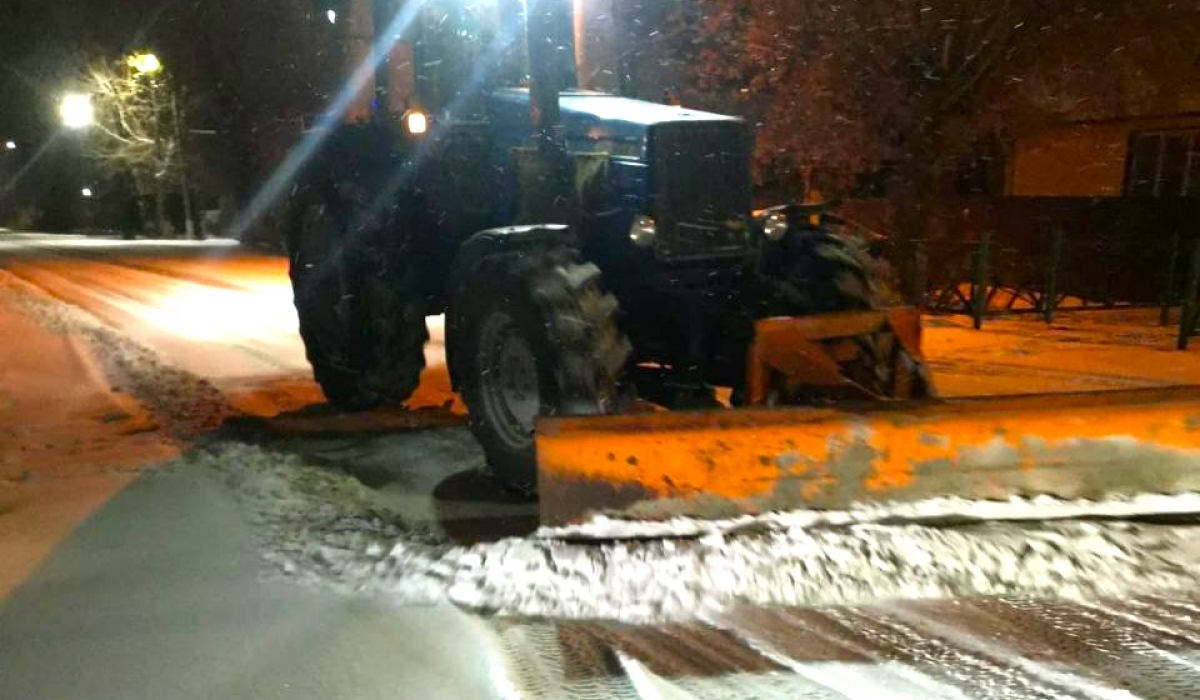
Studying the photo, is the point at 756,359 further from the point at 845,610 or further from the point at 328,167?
the point at 328,167

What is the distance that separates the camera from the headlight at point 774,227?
282 inches

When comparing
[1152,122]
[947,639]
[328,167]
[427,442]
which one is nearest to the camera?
[947,639]

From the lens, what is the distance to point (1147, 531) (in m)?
5.30

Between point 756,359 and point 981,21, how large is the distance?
943 centimetres

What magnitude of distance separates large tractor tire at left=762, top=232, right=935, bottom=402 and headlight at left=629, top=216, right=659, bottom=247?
3.15 ft

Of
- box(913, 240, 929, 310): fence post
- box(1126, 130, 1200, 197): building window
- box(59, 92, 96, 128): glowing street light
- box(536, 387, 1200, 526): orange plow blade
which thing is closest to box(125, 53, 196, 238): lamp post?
box(59, 92, 96, 128): glowing street light

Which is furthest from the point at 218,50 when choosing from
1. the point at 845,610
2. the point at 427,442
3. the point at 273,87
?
the point at 845,610

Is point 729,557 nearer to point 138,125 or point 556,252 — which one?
point 556,252

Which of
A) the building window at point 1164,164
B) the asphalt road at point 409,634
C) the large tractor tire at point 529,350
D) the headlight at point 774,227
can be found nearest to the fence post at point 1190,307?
the building window at point 1164,164

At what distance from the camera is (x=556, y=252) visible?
6023mm

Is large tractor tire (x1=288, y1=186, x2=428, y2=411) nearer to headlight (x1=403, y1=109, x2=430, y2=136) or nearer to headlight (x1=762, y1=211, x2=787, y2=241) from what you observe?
headlight (x1=403, y1=109, x2=430, y2=136)

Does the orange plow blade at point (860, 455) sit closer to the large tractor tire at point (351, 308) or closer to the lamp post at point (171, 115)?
the large tractor tire at point (351, 308)

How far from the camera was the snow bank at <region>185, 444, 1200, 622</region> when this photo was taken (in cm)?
482

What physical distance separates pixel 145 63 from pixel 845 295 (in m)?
39.9
